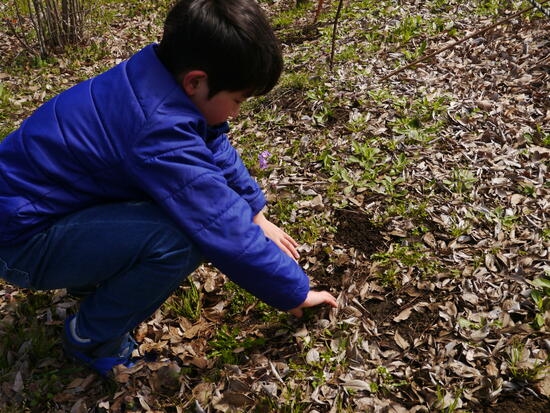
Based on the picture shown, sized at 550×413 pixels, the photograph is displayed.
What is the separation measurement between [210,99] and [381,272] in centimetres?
135

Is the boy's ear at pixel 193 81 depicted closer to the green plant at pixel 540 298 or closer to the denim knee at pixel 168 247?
the denim knee at pixel 168 247

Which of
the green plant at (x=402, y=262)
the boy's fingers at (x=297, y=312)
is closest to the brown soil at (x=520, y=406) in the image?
the green plant at (x=402, y=262)

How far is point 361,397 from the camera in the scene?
2098mm

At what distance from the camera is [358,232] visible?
288 cm

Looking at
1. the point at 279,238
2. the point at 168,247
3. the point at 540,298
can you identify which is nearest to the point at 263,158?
the point at 279,238

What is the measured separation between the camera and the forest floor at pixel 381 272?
215 centimetres

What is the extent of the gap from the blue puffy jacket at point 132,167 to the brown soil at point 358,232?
3.03 feet

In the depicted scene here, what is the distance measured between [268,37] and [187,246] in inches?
35.9

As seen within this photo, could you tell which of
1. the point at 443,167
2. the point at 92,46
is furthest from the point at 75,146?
the point at 92,46

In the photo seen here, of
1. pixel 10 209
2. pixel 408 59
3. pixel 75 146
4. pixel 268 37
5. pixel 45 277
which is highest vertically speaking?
pixel 268 37

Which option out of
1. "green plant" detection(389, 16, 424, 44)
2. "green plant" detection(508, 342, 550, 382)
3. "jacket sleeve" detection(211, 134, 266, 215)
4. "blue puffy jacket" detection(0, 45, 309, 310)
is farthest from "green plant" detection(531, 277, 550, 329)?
"green plant" detection(389, 16, 424, 44)

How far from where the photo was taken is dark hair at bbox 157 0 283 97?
1.79 m

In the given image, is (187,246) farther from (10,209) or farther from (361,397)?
(361,397)

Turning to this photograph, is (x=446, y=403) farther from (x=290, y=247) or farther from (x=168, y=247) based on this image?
(x=168, y=247)
